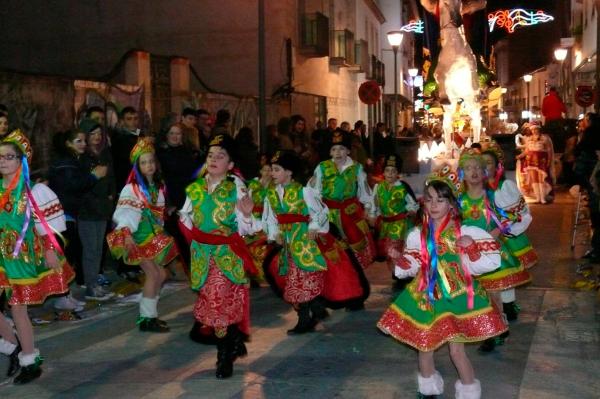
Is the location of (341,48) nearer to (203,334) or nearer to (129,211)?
(129,211)

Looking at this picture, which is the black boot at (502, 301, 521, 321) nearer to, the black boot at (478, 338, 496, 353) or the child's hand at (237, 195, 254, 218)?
the black boot at (478, 338, 496, 353)

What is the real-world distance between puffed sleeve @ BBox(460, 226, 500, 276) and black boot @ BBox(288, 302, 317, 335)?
2.63 m

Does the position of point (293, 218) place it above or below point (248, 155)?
below

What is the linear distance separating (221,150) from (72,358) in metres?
2.12

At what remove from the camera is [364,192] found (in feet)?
31.1


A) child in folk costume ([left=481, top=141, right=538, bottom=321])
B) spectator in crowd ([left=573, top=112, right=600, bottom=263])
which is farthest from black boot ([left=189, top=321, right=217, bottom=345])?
spectator in crowd ([left=573, top=112, right=600, bottom=263])

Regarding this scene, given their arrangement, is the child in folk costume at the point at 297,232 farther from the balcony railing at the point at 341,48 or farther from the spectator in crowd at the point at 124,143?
the balcony railing at the point at 341,48

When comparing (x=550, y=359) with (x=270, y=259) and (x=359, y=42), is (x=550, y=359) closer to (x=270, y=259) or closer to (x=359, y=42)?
(x=270, y=259)

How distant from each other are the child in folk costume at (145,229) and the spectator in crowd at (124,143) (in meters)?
2.22

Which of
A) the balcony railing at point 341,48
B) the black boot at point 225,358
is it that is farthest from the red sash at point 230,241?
the balcony railing at point 341,48

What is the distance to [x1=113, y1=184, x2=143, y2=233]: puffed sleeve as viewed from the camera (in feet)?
24.8

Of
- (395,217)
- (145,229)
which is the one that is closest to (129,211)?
(145,229)

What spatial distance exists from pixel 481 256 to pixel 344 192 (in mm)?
3967

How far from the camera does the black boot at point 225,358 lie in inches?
249
